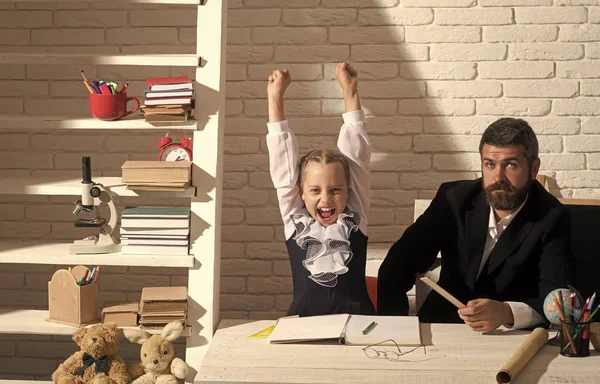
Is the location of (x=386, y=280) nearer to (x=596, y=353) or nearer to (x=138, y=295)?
(x=596, y=353)

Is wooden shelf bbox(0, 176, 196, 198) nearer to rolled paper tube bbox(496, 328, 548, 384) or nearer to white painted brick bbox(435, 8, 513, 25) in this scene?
rolled paper tube bbox(496, 328, 548, 384)

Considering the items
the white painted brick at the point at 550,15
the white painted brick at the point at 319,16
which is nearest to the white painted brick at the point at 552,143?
the white painted brick at the point at 550,15

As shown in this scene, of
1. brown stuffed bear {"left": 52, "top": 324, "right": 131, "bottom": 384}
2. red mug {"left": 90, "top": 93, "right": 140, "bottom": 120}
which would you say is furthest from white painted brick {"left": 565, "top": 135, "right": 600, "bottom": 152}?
brown stuffed bear {"left": 52, "top": 324, "right": 131, "bottom": 384}

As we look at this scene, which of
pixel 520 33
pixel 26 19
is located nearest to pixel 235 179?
pixel 26 19

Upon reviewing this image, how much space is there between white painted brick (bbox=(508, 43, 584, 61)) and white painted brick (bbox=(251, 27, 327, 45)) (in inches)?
33.8

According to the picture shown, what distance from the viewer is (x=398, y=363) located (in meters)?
2.65

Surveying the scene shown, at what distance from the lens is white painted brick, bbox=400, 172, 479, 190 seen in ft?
12.6

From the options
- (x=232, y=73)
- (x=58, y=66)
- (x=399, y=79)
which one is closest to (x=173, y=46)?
(x=232, y=73)

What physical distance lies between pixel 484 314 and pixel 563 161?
1.24m

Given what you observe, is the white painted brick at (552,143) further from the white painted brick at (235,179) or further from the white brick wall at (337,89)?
the white painted brick at (235,179)

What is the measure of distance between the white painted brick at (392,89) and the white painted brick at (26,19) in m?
1.46

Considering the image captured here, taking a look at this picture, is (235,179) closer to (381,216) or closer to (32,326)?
(381,216)

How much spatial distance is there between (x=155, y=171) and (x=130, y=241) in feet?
1.01

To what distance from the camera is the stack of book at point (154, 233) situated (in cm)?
320
